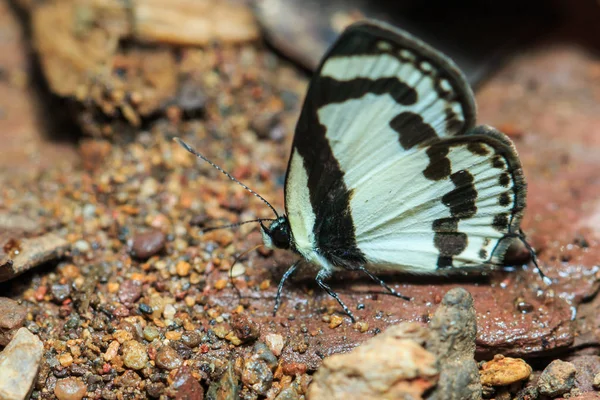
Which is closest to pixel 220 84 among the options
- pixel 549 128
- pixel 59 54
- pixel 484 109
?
pixel 59 54

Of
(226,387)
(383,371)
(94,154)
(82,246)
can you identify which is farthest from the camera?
(94,154)

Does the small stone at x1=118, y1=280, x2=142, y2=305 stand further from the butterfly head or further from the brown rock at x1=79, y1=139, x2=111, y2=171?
the brown rock at x1=79, y1=139, x2=111, y2=171

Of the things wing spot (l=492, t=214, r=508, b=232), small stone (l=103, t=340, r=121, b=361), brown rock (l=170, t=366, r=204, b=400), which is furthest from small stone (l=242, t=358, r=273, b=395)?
wing spot (l=492, t=214, r=508, b=232)

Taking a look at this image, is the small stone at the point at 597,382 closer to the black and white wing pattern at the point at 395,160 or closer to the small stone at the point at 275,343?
the black and white wing pattern at the point at 395,160

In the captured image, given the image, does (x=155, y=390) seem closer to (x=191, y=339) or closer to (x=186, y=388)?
(x=186, y=388)

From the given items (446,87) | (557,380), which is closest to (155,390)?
(557,380)

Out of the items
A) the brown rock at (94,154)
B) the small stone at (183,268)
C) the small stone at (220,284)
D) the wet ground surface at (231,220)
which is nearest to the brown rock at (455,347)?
the wet ground surface at (231,220)
